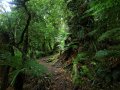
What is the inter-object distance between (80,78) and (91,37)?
237cm

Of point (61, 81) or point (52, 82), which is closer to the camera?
point (61, 81)

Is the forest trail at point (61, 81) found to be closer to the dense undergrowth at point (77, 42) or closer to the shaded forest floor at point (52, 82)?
the shaded forest floor at point (52, 82)

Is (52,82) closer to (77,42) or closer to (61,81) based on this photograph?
(61,81)

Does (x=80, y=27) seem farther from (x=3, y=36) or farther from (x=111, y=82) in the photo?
(x=111, y=82)

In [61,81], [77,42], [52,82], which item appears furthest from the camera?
[77,42]

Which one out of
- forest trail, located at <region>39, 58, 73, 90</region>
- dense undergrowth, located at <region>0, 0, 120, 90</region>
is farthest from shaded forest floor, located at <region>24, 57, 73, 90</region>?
dense undergrowth, located at <region>0, 0, 120, 90</region>

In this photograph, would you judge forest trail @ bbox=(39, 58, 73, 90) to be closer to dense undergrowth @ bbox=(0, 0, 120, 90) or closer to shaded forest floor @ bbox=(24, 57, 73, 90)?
shaded forest floor @ bbox=(24, 57, 73, 90)

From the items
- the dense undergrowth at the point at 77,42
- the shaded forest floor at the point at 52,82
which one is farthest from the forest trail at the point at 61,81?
the dense undergrowth at the point at 77,42

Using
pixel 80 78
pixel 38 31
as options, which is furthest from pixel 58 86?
pixel 38 31

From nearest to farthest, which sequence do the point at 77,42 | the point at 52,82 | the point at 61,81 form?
the point at 61,81, the point at 52,82, the point at 77,42

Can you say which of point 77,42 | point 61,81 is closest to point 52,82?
point 61,81

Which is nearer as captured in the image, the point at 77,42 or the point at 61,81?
the point at 61,81

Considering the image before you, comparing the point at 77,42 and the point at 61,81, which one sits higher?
the point at 77,42

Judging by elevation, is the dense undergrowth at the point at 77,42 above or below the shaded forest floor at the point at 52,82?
above
